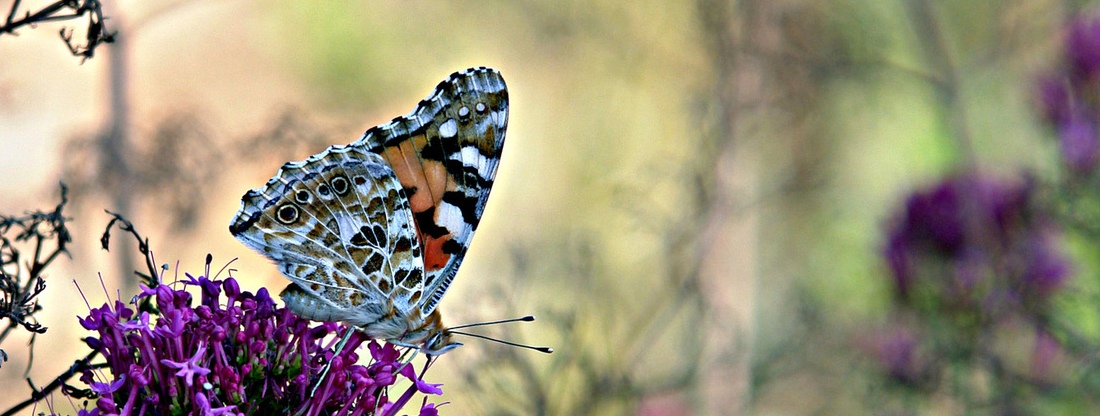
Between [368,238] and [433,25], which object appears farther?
[433,25]

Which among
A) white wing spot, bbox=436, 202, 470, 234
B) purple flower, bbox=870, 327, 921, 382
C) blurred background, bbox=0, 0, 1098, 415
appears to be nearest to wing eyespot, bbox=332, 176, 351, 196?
white wing spot, bbox=436, 202, 470, 234

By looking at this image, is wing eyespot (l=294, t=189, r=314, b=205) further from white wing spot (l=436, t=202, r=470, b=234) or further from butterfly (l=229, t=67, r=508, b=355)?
white wing spot (l=436, t=202, r=470, b=234)

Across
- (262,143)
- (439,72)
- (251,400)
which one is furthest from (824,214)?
(251,400)

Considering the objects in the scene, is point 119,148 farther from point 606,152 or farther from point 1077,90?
point 606,152

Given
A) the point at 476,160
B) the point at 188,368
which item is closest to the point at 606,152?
the point at 476,160

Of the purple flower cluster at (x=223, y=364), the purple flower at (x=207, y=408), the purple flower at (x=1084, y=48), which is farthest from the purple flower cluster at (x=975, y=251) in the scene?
the purple flower at (x=207, y=408)

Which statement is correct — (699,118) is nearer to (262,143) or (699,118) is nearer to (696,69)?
(696,69)
